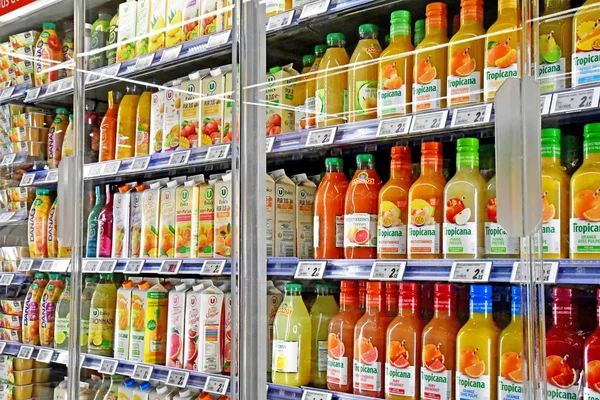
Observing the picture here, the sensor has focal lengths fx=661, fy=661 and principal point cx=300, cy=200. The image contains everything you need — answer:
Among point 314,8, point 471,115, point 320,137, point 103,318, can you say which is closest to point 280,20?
point 314,8

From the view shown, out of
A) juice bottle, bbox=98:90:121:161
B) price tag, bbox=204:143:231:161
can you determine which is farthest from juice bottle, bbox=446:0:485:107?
juice bottle, bbox=98:90:121:161

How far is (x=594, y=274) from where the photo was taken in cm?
135

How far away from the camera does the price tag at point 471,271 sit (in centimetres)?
148

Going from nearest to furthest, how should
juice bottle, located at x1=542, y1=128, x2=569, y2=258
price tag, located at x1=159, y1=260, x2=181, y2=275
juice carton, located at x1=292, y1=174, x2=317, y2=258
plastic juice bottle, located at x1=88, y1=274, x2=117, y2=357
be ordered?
1. juice bottle, located at x1=542, y1=128, x2=569, y2=258
2. juice carton, located at x1=292, y1=174, x2=317, y2=258
3. price tag, located at x1=159, y1=260, x2=181, y2=275
4. plastic juice bottle, located at x1=88, y1=274, x2=117, y2=357

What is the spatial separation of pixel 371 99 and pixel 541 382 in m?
0.91

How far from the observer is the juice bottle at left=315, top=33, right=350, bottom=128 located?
200 cm

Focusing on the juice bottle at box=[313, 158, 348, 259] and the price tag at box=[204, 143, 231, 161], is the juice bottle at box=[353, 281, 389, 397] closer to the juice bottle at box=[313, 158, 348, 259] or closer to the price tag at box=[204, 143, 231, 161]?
the juice bottle at box=[313, 158, 348, 259]

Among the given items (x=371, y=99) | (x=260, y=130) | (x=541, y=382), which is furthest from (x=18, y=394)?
(x=541, y=382)

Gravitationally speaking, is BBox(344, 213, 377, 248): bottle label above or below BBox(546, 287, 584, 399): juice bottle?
above

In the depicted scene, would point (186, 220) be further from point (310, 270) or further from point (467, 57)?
point (467, 57)

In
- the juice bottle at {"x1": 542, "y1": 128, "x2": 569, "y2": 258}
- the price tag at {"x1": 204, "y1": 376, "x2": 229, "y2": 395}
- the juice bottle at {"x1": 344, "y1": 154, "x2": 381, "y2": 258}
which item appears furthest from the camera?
the price tag at {"x1": 204, "y1": 376, "x2": 229, "y2": 395}

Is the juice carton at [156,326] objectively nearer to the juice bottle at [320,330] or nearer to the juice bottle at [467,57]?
the juice bottle at [320,330]

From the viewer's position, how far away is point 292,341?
1911 millimetres

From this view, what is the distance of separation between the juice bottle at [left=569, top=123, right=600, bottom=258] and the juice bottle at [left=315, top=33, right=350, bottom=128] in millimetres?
724
